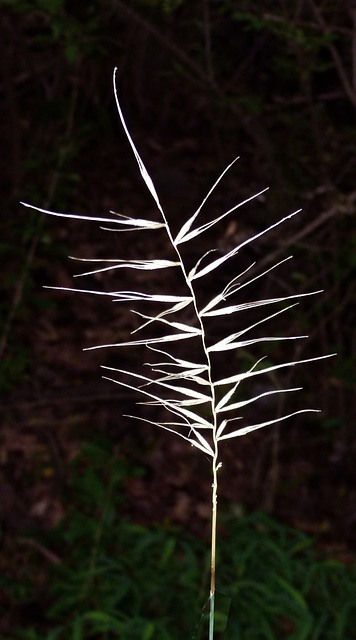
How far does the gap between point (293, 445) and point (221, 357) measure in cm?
46

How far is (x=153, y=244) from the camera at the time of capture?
3.90 metres

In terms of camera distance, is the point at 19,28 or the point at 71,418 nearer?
the point at 19,28

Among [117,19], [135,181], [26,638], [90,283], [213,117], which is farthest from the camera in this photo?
[135,181]

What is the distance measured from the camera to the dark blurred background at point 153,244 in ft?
9.99

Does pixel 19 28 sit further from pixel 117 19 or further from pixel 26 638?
pixel 26 638

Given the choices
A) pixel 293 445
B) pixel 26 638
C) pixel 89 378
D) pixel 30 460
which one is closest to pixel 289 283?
pixel 293 445

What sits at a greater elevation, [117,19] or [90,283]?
[117,19]

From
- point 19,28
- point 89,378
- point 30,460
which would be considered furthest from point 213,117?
point 30,460

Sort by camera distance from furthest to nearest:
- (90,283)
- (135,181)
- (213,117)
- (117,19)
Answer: (135,181), (90,283), (213,117), (117,19)

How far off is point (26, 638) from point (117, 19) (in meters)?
2.07

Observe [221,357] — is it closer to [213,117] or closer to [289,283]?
[289,283]

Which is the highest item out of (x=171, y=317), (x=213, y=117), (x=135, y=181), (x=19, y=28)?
(x=19, y=28)

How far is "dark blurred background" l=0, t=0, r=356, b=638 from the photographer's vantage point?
9.99ft

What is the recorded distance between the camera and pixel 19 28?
3223 mm
